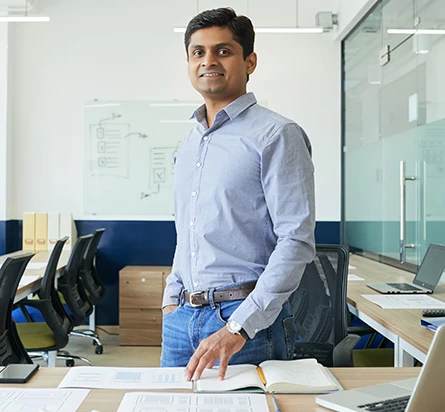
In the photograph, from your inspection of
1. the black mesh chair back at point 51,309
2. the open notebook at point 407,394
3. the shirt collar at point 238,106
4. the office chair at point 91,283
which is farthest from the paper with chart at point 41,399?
the office chair at point 91,283

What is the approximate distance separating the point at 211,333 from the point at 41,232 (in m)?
4.63

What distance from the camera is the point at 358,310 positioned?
3123 mm

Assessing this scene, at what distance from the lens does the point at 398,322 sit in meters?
2.68

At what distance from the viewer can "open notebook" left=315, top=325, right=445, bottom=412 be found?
3.73 ft

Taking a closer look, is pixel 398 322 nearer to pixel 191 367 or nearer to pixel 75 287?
pixel 191 367

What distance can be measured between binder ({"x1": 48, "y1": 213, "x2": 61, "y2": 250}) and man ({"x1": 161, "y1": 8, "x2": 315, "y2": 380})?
434 cm

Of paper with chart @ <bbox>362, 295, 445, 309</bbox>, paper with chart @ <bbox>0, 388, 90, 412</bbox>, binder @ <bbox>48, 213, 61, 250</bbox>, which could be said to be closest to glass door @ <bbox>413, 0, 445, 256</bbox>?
paper with chart @ <bbox>362, 295, 445, 309</bbox>

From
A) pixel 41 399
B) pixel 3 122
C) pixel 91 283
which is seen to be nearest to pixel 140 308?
pixel 91 283

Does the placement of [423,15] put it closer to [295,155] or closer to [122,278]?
[295,155]

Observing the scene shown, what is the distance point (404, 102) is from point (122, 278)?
2.84 meters

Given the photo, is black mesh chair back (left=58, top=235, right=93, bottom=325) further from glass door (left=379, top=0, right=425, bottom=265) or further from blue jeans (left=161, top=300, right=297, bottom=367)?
blue jeans (left=161, top=300, right=297, bottom=367)

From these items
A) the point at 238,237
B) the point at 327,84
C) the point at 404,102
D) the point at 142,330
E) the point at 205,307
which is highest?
the point at 327,84

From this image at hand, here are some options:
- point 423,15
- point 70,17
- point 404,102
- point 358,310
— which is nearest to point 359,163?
point 404,102

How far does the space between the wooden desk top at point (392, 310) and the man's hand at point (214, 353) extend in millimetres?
947
